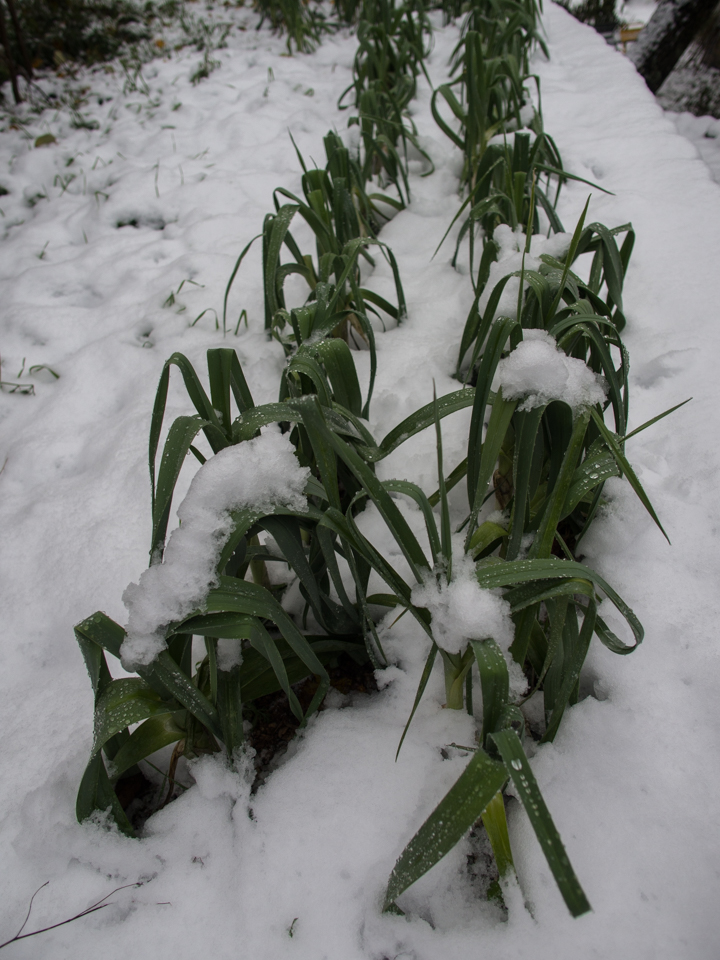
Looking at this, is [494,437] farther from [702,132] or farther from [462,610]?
[702,132]

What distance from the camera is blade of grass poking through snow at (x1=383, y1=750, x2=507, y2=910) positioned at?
48 centimetres

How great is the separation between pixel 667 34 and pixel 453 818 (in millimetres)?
3943

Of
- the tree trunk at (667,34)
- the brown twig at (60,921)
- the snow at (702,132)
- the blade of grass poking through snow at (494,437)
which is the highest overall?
the tree trunk at (667,34)

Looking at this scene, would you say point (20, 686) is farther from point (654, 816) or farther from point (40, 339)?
point (40, 339)

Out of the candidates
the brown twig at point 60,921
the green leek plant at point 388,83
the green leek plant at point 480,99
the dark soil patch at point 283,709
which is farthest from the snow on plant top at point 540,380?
the green leek plant at point 388,83

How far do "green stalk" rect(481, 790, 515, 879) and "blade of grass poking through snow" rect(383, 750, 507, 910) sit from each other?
6 centimetres

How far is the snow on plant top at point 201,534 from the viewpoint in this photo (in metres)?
0.59

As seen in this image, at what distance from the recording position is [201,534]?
0.61 m

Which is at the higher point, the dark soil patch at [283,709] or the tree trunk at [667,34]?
the tree trunk at [667,34]

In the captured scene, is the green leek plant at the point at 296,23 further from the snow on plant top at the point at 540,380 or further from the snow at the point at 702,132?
the snow on plant top at the point at 540,380

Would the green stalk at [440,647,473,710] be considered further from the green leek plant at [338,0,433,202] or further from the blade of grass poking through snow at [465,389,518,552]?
the green leek plant at [338,0,433,202]

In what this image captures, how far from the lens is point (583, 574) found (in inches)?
22.0

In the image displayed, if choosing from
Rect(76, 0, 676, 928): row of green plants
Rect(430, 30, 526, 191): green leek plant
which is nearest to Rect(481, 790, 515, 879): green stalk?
Rect(76, 0, 676, 928): row of green plants

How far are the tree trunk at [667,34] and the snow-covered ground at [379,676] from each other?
154cm
